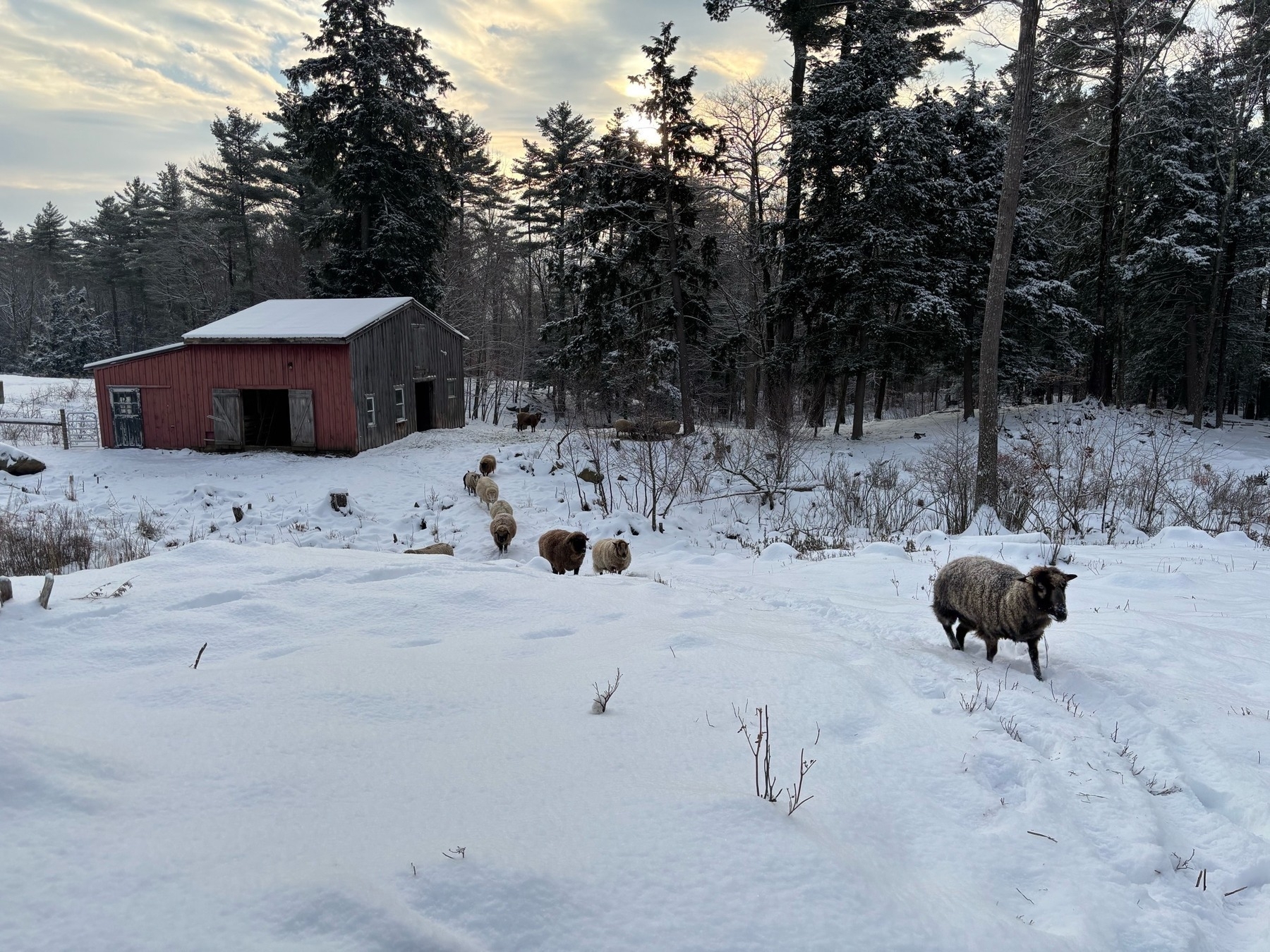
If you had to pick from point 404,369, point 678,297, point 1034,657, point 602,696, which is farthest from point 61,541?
point 678,297

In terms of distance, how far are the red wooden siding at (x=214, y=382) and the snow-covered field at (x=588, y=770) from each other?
1739 cm

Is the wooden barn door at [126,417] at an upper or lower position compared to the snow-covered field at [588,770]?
upper

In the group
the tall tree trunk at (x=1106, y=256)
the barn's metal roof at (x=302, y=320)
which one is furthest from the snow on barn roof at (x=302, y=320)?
the tall tree trunk at (x=1106, y=256)

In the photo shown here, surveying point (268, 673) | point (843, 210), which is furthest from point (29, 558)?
point (843, 210)

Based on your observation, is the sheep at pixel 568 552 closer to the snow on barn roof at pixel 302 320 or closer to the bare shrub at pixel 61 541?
the bare shrub at pixel 61 541

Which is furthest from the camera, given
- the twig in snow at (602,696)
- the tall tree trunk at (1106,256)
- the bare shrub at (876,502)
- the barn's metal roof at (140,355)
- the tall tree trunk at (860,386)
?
the tall tree trunk at (1106,256)

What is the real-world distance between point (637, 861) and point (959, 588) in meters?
4.20

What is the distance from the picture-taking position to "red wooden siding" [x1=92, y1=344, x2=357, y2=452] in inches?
898

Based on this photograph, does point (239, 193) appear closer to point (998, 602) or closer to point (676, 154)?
point (676, 154)

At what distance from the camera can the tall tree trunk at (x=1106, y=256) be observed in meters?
26.0

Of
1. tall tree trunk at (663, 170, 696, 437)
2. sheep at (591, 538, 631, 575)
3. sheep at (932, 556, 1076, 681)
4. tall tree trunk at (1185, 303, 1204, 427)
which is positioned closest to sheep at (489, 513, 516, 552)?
sheep at (591, 538, 631, 575)

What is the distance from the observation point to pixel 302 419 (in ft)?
75.9

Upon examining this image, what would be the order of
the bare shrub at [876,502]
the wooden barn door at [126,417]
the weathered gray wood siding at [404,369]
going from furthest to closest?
the weathered gray wood siding at [404,369] → the wooden barn door at [126,417] → the bare shrub at [876,502]

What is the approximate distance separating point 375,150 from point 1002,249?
26.2 m
